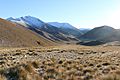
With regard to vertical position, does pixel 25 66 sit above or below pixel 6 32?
below

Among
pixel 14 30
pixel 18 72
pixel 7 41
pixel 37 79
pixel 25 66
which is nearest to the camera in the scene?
pixel 37 79

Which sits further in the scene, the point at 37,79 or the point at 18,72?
the point at 18,72

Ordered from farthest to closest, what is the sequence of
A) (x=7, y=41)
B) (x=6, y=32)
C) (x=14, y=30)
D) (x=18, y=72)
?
1. (x=14, y=30)
2. (x=6, y=32)
3. (x=7, y=41)
4. (x=18, y=72)

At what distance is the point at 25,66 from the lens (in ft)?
59.3

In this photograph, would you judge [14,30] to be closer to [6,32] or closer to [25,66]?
[6,32]

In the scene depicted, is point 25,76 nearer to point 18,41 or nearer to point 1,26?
point 18,41

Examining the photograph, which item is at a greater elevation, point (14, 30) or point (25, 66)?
point (14, 30)

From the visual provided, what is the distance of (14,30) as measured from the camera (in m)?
126

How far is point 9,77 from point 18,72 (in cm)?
67

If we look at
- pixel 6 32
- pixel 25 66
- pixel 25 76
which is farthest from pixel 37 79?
pixel 6 32

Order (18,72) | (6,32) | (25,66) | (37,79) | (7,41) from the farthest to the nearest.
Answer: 1. (6,32)
2. (7,41)
3. (25,66)
4. (18,72)
5. (37,79)

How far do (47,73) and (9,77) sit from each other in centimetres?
229

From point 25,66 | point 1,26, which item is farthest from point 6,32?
point 25,66

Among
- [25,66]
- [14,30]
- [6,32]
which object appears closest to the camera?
[25,66]
